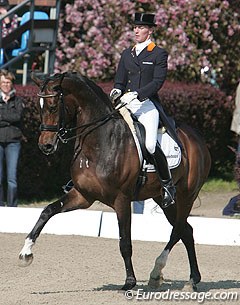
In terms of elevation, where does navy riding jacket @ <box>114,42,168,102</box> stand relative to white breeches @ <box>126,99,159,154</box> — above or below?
above

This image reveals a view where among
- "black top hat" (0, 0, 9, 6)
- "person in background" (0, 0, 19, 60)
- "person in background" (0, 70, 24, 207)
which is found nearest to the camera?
"person in background" (0, 70, 24, 207)

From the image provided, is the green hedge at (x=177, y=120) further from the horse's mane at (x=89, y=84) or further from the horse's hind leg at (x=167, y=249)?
the horse's mane at (x=89, y=84)

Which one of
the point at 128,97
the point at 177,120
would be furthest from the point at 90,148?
the point at 177,120

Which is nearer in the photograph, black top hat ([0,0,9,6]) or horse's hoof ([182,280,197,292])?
horse's hoof ([182,280,197,292])

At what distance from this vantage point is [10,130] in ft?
47.6

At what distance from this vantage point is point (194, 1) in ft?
64.7

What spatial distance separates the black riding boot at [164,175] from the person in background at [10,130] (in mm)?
4899

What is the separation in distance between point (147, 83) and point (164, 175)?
0.87 meters

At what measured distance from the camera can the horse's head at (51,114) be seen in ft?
30.2

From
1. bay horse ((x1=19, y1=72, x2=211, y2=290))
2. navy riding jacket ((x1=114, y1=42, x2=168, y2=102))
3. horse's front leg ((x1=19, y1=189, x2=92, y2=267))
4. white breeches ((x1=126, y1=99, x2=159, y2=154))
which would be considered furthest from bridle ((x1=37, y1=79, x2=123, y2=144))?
horse's front leg ((x1=19, y1=189, x2=92, y2=267))

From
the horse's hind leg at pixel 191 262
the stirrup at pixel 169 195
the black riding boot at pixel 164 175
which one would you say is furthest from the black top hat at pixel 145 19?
the horse's hind leg at pixel 191 262

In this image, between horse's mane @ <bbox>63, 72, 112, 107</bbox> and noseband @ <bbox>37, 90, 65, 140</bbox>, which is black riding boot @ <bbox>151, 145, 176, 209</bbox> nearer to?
horse's mane @ <bbox>63, 72, 112, 107</bbox>

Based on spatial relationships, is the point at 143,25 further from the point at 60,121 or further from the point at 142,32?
the point at 60,121

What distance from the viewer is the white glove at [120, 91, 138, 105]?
31.6 ft
